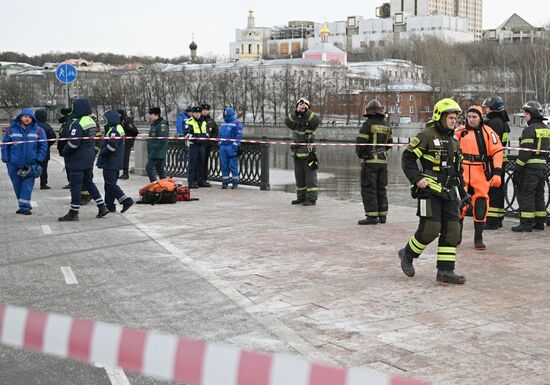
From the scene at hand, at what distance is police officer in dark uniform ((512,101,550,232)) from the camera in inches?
473

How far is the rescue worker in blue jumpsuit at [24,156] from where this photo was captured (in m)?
14.0

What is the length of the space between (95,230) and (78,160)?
1.45m

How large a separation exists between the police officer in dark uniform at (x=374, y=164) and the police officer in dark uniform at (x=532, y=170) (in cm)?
208

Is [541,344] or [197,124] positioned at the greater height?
[197,124]

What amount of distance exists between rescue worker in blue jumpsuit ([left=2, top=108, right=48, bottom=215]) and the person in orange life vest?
735 centimetres

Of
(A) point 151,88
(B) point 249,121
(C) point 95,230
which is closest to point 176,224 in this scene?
(C) point 95,230

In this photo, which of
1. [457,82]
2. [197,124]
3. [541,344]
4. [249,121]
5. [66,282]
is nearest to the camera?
[541,344]

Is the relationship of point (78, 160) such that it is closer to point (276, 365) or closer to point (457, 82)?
point (276, 365)

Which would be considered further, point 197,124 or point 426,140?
point 197,124

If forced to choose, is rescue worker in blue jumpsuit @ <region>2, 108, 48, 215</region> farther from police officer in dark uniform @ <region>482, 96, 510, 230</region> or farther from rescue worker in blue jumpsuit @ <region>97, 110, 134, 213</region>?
police officer in dark uniform @ <region>482, 96, 510, 230</region>

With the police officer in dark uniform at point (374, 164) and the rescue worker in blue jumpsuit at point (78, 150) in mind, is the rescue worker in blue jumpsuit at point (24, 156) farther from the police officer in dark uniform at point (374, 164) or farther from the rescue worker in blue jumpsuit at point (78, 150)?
the police officer in dark uniform at point (374, 164)

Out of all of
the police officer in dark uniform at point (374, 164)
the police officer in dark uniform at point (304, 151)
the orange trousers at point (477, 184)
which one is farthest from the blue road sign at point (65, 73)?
the orange trousers at point (477, 184)

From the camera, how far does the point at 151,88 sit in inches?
4653

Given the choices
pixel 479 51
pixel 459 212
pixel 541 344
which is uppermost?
pixel 479 51
